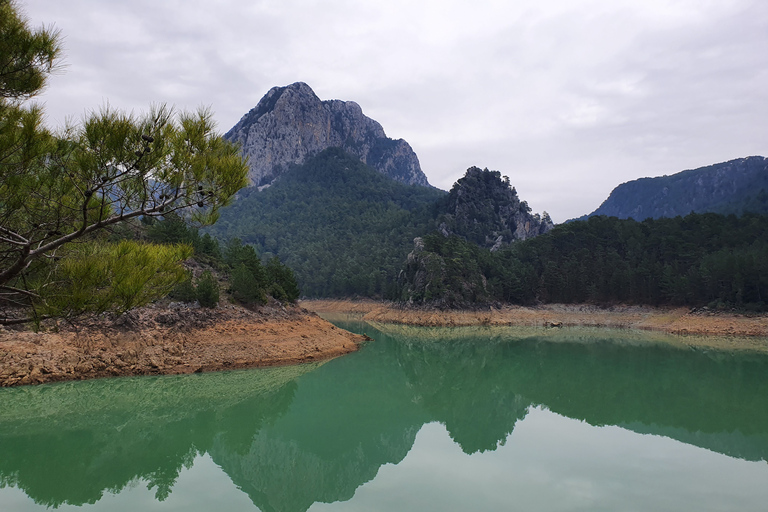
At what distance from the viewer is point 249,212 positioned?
131 m

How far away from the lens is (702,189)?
158 metres

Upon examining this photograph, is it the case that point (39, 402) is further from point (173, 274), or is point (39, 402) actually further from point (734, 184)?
point (734, 184)

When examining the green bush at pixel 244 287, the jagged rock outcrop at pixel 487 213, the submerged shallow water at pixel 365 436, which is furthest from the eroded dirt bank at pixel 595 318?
the jagged rock outcrop at pixel 487 213

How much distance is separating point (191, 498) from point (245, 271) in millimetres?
20797

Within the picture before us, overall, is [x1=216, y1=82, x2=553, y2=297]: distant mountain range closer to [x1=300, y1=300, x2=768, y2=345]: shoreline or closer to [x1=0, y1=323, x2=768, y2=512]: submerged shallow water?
[x1=300, y1=300, x2=768, y2=345]: shoreline

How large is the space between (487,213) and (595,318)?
167 ft

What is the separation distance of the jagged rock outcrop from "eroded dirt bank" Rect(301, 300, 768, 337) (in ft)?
121

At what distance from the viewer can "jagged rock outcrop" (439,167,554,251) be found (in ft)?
314

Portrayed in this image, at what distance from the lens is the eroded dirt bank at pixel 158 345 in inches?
688

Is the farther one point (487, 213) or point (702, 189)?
point (702, 189)

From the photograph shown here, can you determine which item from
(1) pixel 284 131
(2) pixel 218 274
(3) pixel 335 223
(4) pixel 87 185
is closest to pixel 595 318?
(2) pixel 218 274

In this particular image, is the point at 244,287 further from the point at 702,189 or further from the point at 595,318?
the point at 702,189

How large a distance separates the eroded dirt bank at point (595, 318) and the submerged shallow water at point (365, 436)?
18.2 meters

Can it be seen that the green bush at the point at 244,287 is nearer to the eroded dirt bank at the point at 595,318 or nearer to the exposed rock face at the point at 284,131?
the eroded dirt bank at the point at 595,318
